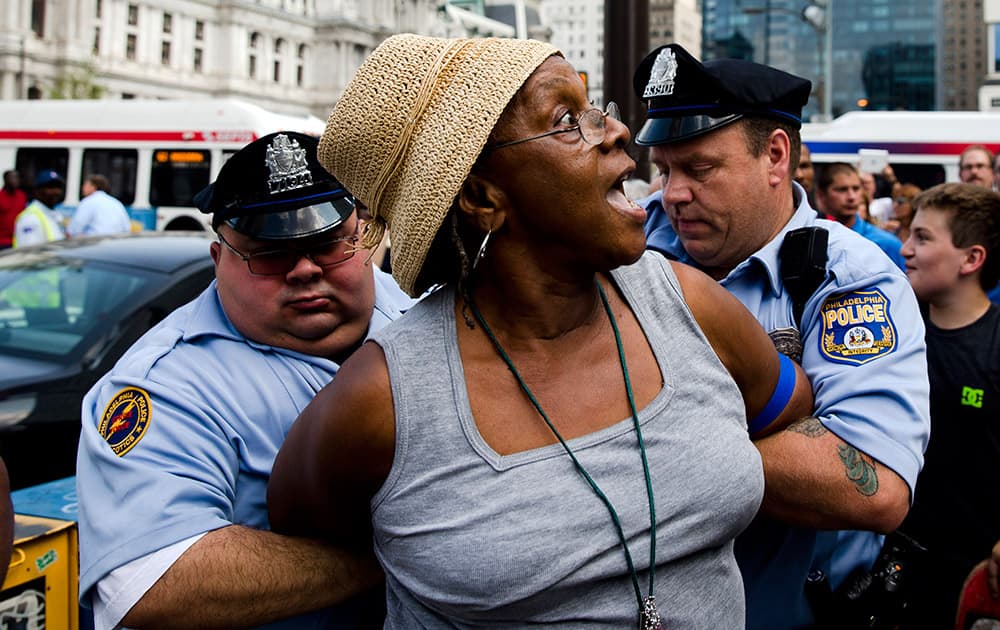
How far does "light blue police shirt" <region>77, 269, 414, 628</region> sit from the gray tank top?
450 mm

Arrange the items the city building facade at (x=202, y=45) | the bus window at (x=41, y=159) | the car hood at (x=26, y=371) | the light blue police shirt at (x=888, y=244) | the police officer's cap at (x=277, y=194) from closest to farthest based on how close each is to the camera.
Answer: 1. the police officer's cap at (x=277, y=194)
2. the car hood at (x=26, y=371)
3. the light blue police shirt at (x=888, y=244)
4. the bus window at (x=41, y=159)
5. the city building facade at (x=202, y=45)

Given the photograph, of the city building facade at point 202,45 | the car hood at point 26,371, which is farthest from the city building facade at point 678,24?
the car hood at point 26,371

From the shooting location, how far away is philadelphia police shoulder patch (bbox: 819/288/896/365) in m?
2.06

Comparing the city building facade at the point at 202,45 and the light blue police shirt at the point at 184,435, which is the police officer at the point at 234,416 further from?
the city building facade at the point at 202,45

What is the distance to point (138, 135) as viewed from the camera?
63.6 feet

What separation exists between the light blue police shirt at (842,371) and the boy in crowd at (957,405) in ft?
3.87

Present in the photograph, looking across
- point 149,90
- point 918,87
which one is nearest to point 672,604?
point 149,90

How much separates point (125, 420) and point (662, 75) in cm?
145

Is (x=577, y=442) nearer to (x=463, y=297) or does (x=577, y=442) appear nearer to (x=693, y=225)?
(x=463, y=297)

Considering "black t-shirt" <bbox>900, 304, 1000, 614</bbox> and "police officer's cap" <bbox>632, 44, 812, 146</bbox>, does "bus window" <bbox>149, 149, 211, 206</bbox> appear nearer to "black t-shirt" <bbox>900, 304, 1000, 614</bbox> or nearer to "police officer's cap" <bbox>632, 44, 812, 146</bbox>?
"black t-shirt" <bbox>900, 304, 1000, 614</bbox>

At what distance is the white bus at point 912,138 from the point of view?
15.7m

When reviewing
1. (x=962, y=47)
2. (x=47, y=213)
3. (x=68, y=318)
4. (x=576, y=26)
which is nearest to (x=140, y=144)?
(x=47, y=213)

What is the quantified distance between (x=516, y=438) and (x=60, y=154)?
2049 cm

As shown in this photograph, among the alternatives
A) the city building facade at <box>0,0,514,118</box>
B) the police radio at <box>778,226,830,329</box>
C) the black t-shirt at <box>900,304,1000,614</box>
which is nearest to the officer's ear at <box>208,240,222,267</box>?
the police radio at <box>778,226,830,329</box>
